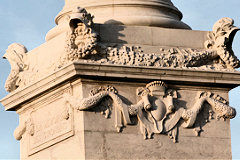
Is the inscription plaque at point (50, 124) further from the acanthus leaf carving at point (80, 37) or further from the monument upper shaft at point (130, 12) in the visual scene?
the monument upper shaft at point (130, 12)

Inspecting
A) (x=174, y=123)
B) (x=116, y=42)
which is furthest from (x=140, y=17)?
(x=174, y=123)

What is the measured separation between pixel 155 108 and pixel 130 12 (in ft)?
10.5

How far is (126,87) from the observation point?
30.9 m

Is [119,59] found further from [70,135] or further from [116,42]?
[70,135]

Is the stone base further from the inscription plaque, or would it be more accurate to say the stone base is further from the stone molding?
the stone molding

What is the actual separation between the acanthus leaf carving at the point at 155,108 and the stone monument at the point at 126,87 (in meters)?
0.03

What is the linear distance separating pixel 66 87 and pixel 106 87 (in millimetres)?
1197

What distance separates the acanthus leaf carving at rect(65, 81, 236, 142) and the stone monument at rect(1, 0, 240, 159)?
0.03m

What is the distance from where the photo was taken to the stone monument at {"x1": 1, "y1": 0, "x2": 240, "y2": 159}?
30422 millimetres

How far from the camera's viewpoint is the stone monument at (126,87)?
30422 mm

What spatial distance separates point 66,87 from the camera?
31.0 meters

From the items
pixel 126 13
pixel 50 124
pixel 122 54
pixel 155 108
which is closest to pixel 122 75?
pixel 122 54

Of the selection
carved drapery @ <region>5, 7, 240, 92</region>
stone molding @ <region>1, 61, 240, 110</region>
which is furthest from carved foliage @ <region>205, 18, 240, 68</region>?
stone molding @ <region>1, 61, 240, 110</region>

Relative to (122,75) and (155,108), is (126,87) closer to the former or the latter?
(122,75)
